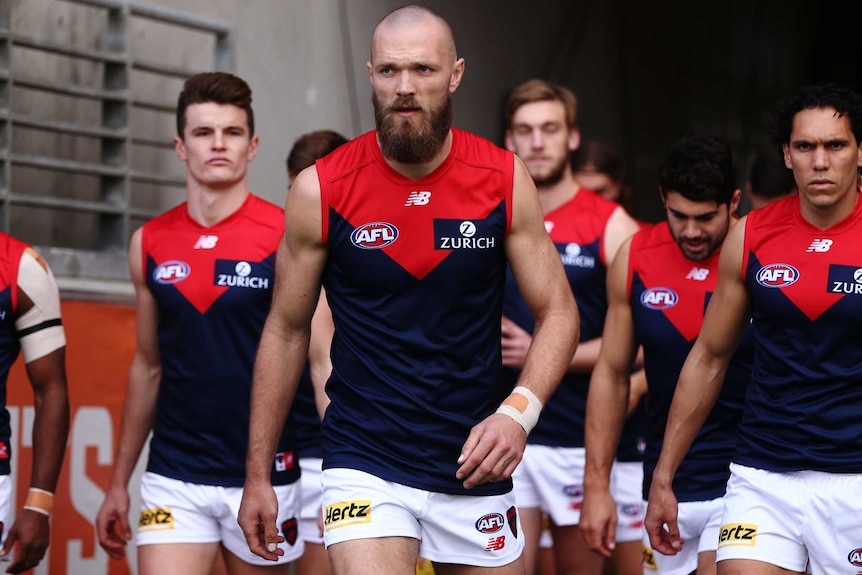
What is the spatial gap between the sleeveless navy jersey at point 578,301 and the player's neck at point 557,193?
0.40 feet

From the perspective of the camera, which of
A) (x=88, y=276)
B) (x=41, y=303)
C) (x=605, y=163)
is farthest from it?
(x=605, y=163)

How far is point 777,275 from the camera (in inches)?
209

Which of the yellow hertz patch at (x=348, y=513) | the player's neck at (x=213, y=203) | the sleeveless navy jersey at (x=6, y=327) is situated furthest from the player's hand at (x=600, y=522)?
the sleeveless navy jersey at (x=6, y=327)

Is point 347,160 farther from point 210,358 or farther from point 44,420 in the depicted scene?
point 44,420

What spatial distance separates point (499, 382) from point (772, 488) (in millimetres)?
1098

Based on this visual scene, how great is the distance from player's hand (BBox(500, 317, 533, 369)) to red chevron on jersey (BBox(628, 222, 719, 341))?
0.83 metres

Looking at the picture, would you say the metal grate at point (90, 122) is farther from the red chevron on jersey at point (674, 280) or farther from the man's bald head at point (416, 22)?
the man's bald head at point (416, 22)

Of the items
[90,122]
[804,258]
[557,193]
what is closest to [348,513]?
[804,258]

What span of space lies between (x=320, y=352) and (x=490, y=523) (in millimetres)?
1935

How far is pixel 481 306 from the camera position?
16.4ft

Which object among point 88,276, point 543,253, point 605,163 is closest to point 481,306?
point 543,253

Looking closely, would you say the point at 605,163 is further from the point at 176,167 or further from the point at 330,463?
the point at 330,463

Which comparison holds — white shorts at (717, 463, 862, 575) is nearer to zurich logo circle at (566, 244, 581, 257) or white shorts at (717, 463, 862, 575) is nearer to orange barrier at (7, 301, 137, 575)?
zurich logo circle at (566, 244, 581, 257)

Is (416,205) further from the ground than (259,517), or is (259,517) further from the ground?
(416,205)
